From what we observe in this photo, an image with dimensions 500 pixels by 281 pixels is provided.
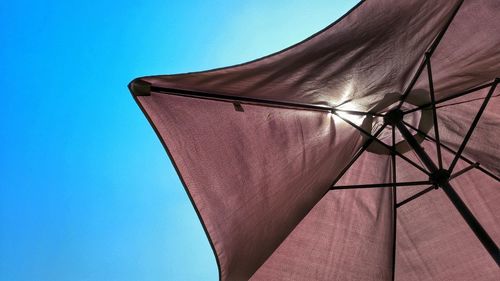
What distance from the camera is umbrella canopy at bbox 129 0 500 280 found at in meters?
2.26

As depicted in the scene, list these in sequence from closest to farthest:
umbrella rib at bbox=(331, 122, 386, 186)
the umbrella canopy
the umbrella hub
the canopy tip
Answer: the canopy tip < the umbrella canopy < the umbrella hub < umbrella rib at bbox=(331, 122, 386, 186)

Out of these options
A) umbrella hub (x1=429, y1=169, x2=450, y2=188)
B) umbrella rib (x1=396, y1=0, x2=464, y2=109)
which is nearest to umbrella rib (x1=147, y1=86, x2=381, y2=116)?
umbrella rib (x1=396, y1=0, x2=464, y2=109)

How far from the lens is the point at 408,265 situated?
10.2 feet

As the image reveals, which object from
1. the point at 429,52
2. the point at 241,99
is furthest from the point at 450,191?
the point at 241,99

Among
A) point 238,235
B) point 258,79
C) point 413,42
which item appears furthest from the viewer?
point 238,235

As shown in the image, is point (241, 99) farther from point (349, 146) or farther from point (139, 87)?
point (349, 146)

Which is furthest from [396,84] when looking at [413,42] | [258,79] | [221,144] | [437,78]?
[221,144]

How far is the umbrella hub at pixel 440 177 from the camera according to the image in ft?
8.05

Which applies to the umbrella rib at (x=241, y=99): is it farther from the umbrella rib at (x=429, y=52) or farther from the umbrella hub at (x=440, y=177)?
the umbrella hub at (x=440, y=177)

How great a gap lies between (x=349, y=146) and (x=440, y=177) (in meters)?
0.90

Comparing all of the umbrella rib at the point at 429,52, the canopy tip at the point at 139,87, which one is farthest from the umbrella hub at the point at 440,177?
the canopy tip at the point at 139,87

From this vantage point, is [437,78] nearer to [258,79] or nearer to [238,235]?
[258,79]

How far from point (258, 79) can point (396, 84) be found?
1199 millimetres

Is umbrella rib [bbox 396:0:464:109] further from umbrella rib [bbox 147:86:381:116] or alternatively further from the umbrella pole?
umbrella rib [bbox 147:86:381:116]
